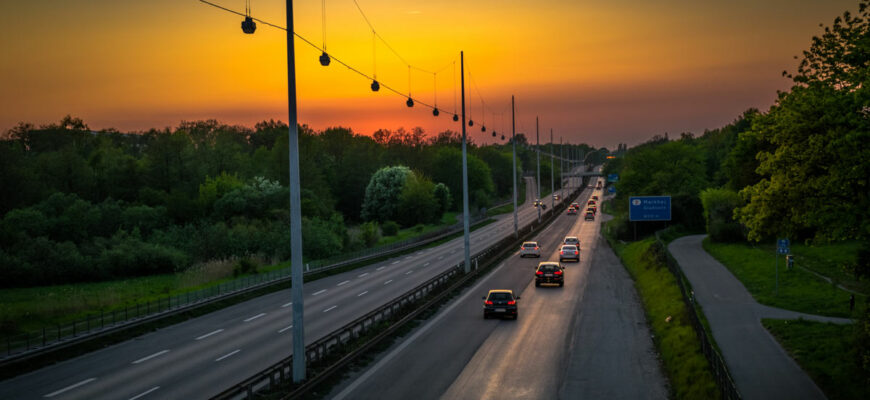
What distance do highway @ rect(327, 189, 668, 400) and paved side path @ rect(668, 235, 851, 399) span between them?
2.59m

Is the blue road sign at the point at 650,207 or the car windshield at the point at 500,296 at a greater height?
the blue road sign at the point at 650,207

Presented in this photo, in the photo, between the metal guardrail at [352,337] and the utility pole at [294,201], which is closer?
the utility pole at [294,201]

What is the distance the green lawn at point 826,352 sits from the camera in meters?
18.4

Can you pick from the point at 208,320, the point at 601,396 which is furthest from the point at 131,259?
the point at 601,396

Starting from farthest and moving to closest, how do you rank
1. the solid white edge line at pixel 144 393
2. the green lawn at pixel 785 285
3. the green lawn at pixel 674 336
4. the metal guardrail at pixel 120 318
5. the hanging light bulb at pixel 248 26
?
the green lawn at pixel 785 285 < the metal guardrail at pixel 120 318 < the solid white edge line at pixel 144 393 < the green lawn at pixel 674 336 < the hanging light bulb at pixel 248 26

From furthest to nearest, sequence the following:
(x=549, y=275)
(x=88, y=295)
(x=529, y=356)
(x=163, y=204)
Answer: (x=163, y=204) → (x=88, y=295) → (x=549, y=275) → (x=529, y=356)

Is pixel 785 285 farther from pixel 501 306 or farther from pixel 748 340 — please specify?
pixel 501 306

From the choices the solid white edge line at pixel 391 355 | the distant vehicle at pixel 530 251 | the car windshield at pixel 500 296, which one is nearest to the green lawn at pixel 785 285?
the car windshield at pixel 500 296

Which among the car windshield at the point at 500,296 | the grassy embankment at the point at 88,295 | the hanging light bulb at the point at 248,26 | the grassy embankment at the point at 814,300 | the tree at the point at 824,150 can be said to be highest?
the hanging light bulb at the point at 248,26

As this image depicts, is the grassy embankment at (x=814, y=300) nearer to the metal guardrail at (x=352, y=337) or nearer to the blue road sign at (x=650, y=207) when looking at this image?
the blue road sign at (x=650, y=207)

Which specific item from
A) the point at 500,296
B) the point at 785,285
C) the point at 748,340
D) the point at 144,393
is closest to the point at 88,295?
the point at 144,393

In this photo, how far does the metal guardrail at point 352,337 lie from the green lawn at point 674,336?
10290 mm

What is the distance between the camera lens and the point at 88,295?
4822cm

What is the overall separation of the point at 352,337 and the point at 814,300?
927 inches
